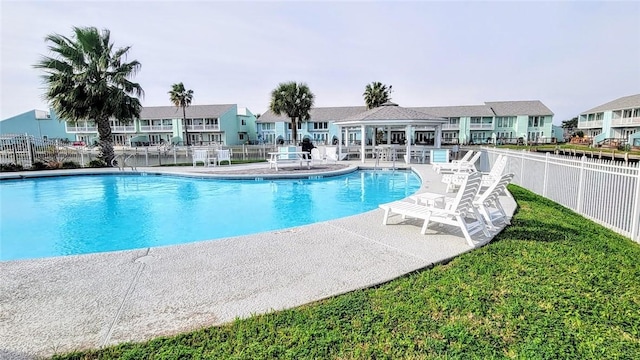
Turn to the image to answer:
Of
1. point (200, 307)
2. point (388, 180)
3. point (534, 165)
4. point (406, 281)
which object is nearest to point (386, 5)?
point (388, 180)

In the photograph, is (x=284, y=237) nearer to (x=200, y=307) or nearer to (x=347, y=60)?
(x=200, y=307)

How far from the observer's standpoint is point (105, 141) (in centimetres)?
2089

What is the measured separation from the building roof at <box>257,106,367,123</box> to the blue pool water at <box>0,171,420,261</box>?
3789 cm

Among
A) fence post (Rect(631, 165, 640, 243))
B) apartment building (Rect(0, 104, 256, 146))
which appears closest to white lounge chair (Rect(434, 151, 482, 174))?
fence post (Rect(631, 165, 640, 243))

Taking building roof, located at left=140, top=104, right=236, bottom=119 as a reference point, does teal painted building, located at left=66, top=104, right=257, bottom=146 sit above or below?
below

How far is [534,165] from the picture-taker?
10547 mm

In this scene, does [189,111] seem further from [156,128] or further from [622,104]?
[622,104]

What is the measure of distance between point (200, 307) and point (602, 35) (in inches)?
814

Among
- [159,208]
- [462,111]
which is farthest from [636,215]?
[462,111]

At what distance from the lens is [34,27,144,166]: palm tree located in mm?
18969

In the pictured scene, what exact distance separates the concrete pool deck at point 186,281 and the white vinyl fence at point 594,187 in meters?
3.05

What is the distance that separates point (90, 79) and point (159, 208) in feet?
45.5

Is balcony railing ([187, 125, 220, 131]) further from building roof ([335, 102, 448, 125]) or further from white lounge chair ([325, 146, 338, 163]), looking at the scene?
white lounge chair ([325, 146, 338, 163])

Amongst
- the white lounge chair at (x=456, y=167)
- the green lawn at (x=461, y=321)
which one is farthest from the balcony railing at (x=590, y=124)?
the green lawn at (x=461, y=321)
